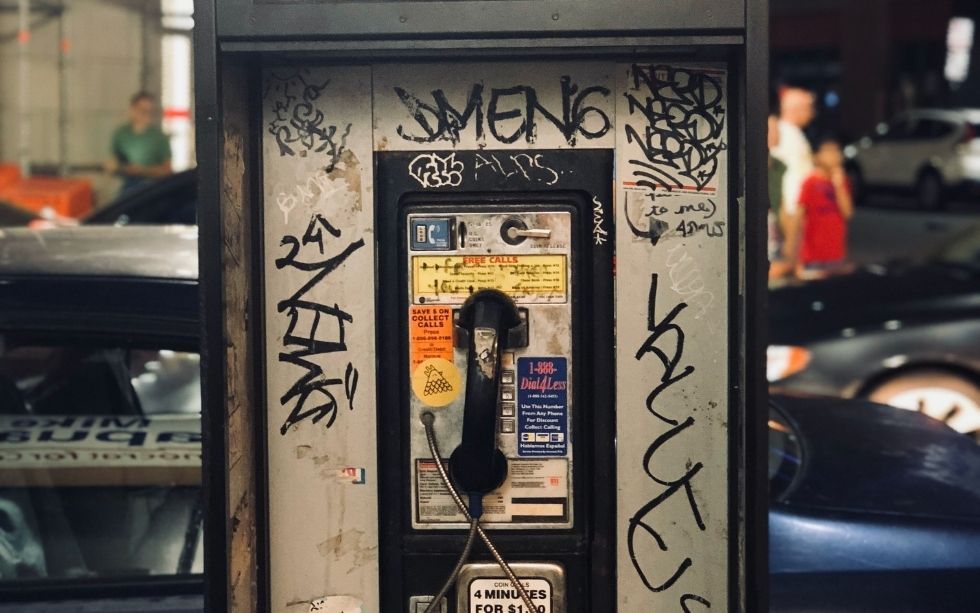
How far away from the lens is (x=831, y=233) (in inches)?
362

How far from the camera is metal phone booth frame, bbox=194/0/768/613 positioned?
269cm

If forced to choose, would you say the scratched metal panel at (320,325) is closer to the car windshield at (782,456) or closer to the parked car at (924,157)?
the car windshield at (782,456)

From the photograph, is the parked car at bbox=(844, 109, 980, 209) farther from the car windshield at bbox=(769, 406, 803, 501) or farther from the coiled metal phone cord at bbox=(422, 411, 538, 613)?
the coiled metal phone cord at bbox=(422, 411, 538, 613)

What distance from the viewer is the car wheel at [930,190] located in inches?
729

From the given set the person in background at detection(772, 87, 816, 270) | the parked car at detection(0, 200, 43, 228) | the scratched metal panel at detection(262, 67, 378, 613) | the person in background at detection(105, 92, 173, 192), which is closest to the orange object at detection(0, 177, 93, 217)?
the person in background at detection(105, 92, 173, 192)

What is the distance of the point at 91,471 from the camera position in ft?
10.9

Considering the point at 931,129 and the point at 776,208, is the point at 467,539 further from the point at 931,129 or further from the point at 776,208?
the point at 931,129

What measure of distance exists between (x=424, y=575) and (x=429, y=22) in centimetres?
110

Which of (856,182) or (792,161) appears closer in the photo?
(792,161)

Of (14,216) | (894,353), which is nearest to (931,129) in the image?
(14,216)

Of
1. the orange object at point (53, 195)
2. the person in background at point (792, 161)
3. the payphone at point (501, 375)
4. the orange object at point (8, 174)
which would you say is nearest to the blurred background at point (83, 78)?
the orange object at point (8, 174)

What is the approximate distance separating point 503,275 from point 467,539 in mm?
524

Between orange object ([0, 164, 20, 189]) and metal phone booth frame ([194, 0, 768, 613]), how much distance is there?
12.1 metres

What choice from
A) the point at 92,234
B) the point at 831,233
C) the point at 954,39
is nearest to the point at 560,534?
the point at 92,234
